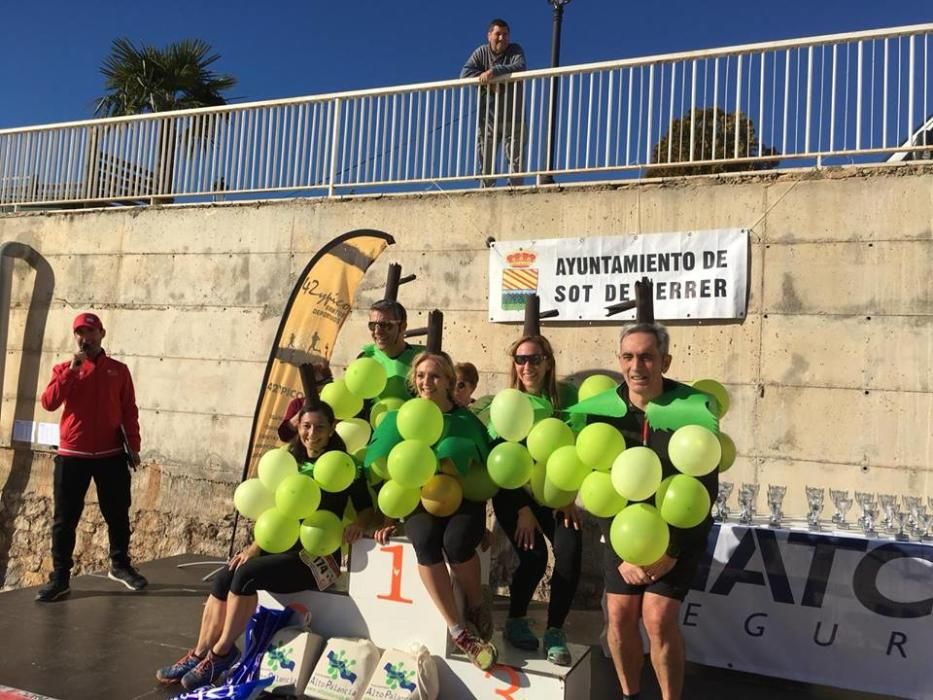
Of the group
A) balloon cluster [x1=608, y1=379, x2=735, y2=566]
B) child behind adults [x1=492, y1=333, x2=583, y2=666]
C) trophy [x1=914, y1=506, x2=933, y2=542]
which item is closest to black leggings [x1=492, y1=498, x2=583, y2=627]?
child behind adults [x1=492, y1=333, x2=583, y2=666]

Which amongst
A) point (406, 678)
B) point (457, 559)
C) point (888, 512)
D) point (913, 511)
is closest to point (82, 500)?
point (406, 678)

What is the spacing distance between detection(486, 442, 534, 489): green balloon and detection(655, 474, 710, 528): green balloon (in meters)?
0.58

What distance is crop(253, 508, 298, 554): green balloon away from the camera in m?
3.17

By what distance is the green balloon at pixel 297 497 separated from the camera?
315 centimetres

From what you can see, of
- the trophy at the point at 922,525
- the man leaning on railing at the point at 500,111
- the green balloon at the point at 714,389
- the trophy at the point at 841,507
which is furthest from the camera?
the man leaning on railing at the point at 500,111

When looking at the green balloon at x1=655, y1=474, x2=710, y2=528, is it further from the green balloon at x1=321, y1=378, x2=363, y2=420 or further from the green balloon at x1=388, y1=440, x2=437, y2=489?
the green balloon at x1=321, y1=378, x2=363, y2=420

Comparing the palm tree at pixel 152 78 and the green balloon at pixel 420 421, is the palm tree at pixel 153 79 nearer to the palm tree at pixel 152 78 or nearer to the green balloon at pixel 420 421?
the palm tree at pixel 152 78

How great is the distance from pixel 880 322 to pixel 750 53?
2019 mm

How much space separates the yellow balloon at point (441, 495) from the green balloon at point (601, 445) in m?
0.57

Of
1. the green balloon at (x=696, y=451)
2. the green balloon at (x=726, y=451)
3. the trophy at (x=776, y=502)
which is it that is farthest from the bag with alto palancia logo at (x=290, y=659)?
the trophy at (x=776, y=502)

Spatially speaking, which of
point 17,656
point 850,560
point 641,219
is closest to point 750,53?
point 641,219

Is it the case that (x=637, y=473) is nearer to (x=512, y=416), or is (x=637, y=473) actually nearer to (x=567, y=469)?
(x=567, y=469)

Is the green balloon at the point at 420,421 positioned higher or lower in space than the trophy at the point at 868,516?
higher

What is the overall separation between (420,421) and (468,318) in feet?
8.27
